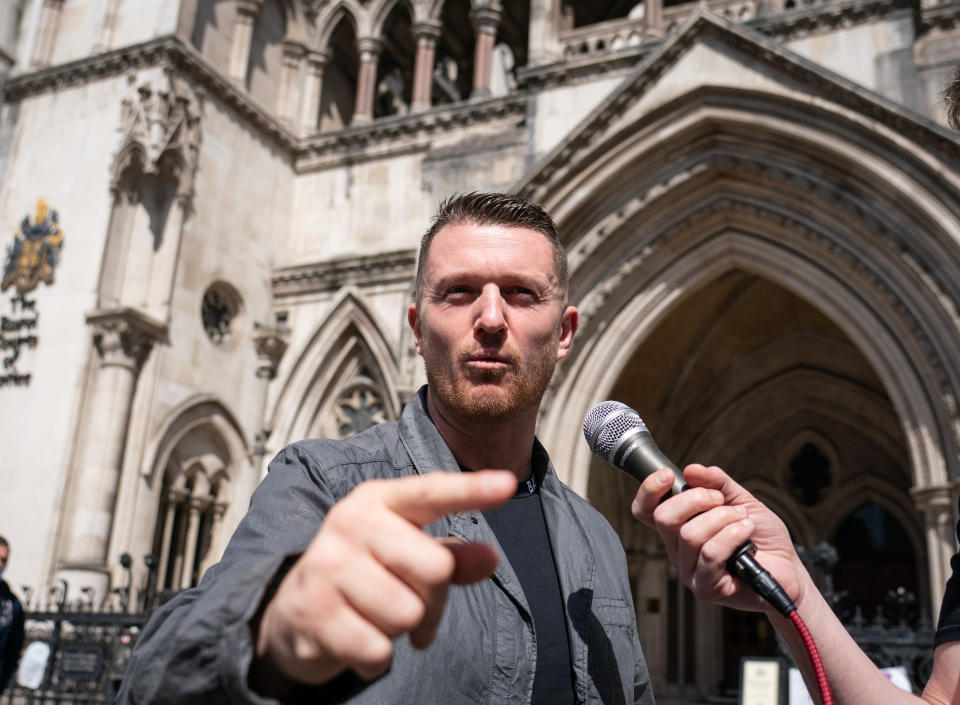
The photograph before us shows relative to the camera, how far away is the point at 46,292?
39.5 feet

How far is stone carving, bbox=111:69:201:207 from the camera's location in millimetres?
11883

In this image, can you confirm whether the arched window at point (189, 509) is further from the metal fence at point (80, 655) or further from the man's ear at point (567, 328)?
the man's ear at point (567, 328)

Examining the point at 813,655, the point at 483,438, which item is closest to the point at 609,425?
the point at 483,438

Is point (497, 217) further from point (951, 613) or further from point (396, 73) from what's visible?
point (396, 73)

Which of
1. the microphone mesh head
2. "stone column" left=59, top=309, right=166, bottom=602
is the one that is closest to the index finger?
the microphone mesh head

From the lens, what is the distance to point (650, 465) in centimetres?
163

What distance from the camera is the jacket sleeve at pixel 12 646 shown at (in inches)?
233

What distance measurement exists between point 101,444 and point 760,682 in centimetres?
864

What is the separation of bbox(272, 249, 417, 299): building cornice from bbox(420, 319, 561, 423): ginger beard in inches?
429

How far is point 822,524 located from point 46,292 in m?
12.3

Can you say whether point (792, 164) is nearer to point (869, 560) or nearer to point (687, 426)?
point (687, 426)

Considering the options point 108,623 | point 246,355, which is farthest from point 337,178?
point 108,623

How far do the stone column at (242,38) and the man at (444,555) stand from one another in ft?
43.5

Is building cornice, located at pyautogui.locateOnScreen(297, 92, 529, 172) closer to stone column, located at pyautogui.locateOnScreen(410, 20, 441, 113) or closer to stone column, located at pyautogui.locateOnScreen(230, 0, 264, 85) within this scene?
stone column, located at pyautogui.locateOnScreen(410, 20, 441, 113)
